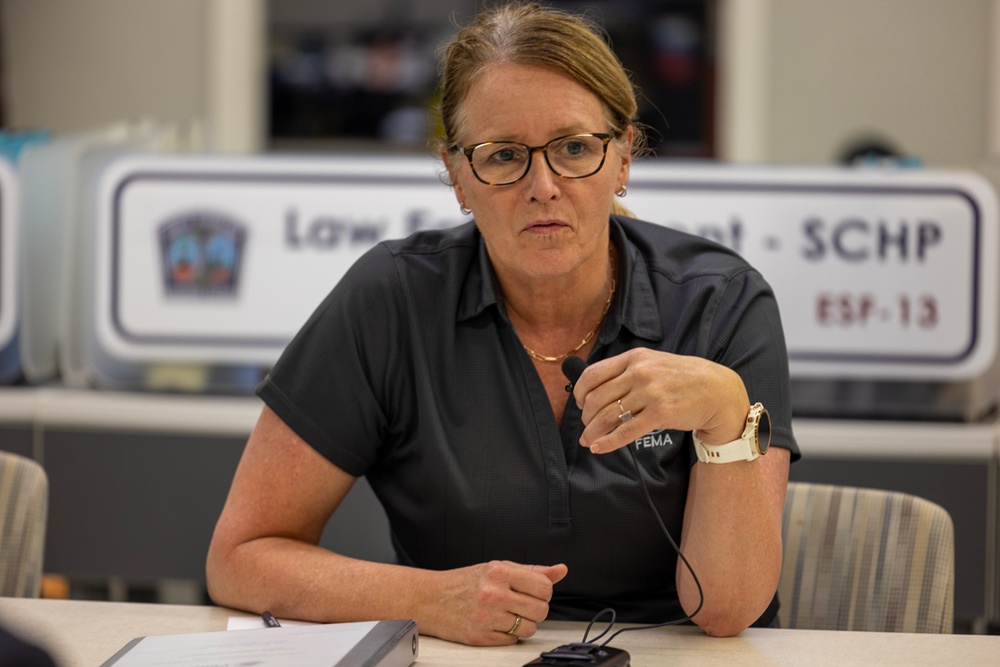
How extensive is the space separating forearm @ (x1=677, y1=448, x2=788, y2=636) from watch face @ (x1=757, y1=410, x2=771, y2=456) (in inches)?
1.0

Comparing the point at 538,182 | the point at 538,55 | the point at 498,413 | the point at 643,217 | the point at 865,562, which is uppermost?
the point at 538,55

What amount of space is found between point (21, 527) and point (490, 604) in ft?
2.71

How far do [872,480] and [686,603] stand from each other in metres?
1.16

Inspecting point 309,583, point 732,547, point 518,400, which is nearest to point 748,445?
point 732,547

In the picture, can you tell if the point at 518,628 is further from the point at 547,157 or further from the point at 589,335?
→ the point at 547,157

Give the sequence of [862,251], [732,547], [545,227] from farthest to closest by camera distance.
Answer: [862,251], [545,227], [732,547]

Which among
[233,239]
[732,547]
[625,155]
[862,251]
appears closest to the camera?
[732,547]

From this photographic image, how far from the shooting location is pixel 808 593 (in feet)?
5.80

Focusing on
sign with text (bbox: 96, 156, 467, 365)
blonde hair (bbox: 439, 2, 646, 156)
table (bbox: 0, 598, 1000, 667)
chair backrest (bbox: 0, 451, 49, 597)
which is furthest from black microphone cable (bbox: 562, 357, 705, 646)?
sign with text (bbox: 96, 156, 467, 365)

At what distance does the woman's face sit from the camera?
1530mm

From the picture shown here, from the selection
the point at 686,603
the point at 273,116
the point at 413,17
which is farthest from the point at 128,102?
the point at 686,603

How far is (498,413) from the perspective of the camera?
5.25ft

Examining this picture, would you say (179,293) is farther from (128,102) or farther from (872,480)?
(128,102)

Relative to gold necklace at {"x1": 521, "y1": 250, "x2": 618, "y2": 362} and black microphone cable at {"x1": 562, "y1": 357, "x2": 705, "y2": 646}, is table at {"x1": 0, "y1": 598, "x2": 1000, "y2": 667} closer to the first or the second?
black microphone cable at {"x1": 562, "y1": 357, "x2": 705, "y2": 646}
